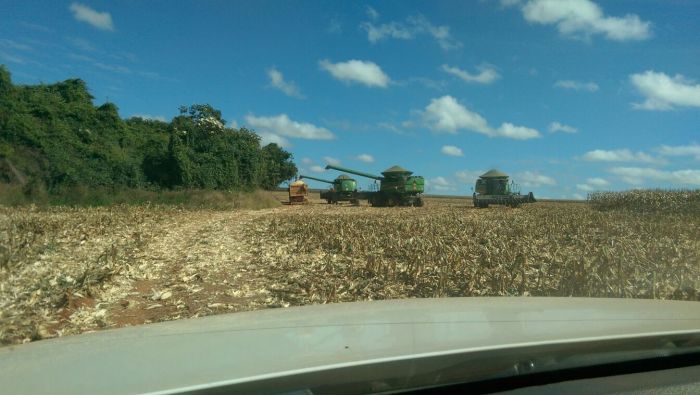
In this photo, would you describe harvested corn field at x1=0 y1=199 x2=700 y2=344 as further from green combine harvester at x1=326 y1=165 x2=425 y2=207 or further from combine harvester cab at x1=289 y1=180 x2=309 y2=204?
combine harvester cab at x1=289 y1=180 x2=309 y2=204

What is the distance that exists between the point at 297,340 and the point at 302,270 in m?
6.24

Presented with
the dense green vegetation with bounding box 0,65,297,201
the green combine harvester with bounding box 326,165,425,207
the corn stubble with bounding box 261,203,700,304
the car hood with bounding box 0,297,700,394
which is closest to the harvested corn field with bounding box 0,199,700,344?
the corn stubble with bounding box 261,203,700,304

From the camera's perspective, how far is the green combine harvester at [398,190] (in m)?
41.2

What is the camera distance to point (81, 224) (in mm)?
15812

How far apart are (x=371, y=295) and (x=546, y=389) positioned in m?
4.98

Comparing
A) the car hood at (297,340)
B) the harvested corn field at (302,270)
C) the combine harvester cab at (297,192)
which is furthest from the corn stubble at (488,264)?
the combine harvester cab at (297,192)

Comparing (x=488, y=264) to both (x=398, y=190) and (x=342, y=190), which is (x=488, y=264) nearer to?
(x=398, y=190)

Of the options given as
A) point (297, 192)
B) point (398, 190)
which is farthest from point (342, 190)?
point (398, 190)

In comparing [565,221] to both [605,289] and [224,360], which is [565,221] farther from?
[224,360]

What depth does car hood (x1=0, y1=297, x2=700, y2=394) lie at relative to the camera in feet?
7.06

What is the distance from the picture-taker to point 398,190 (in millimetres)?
41188

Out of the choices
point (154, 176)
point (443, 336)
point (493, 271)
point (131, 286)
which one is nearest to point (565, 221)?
point (493, 271)

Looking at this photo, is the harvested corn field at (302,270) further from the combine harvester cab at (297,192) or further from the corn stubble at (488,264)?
the combine harvester cab at (297,192)

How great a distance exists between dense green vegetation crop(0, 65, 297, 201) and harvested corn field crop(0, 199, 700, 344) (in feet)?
65.5
